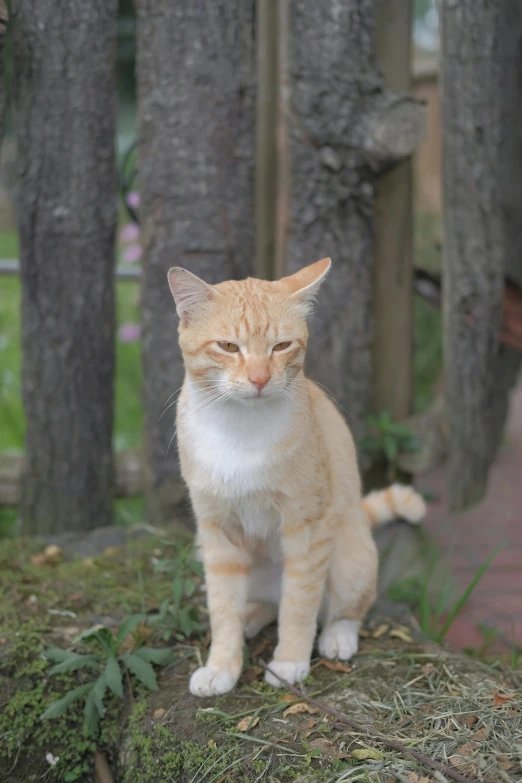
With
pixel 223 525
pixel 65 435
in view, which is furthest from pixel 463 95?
pixel 65 435

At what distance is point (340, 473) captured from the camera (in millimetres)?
2305

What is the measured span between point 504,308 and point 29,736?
2.22 meters

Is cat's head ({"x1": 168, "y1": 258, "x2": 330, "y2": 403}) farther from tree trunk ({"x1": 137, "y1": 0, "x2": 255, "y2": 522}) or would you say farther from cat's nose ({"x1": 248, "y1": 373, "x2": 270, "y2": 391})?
tree trunk ({"x1": 137, "y1": 0, "x2": 255, "y2": 522})

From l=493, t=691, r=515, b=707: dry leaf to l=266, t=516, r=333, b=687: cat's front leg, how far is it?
0.50 metres

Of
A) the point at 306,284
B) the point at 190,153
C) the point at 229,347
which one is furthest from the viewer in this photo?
the point at 190,153

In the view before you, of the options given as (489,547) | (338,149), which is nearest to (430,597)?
(489,547)

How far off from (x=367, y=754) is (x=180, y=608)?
858mm

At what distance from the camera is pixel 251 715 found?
78.3 inches

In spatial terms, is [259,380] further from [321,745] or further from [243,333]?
[321,745]

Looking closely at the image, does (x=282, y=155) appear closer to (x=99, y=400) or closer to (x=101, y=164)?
(x=101, y=164)

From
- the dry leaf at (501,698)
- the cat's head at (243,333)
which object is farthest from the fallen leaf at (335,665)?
the cat's head at (243,333)

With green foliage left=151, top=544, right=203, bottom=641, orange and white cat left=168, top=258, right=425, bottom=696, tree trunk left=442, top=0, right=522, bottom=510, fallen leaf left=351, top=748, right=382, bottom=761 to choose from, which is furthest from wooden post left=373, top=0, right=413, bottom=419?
fallen leaf left=351, top=748, right=382, bottom=761

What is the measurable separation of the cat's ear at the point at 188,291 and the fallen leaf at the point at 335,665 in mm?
1085

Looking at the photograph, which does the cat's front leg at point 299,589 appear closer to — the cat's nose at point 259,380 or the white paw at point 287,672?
the white paw at point 287,672
